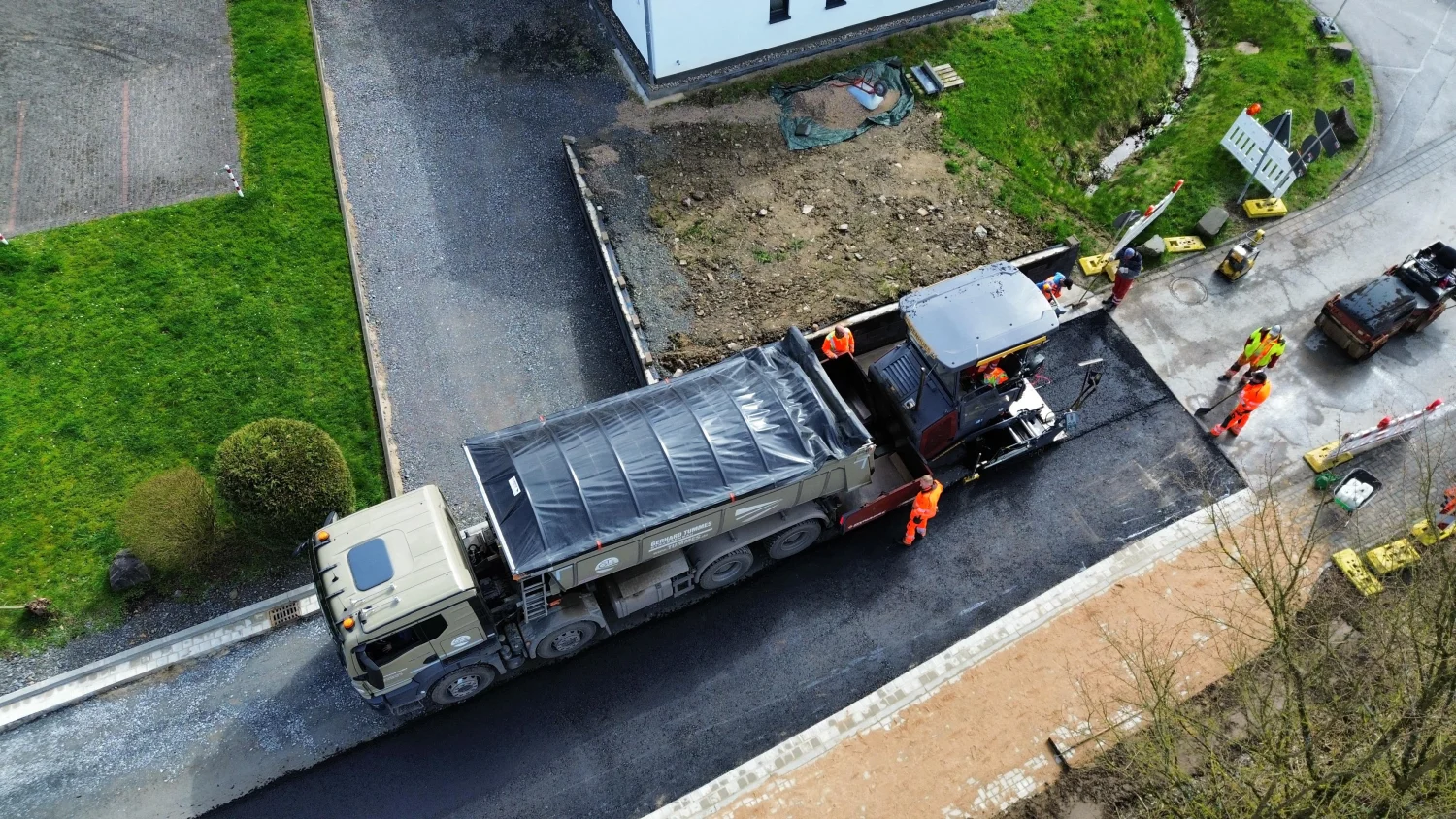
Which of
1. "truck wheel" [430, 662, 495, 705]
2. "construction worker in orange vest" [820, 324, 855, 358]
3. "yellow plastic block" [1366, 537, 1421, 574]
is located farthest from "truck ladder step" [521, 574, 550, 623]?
"yellow plastic block" [1366, 537, 1421, 574]

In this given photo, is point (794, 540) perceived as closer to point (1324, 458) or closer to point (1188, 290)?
point (1324, 458)

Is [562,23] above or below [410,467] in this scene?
above

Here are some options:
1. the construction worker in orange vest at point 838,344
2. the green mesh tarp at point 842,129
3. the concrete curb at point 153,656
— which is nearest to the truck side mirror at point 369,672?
the concrete curb at point 153,656

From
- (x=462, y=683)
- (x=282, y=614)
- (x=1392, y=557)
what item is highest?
(x=1392, y=557)

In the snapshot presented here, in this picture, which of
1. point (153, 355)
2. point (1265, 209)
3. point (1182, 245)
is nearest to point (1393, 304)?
point (1265, 209)

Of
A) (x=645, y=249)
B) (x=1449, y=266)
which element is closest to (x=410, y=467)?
(x=645, y=249)

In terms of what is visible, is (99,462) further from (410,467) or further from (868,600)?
(868,600)
